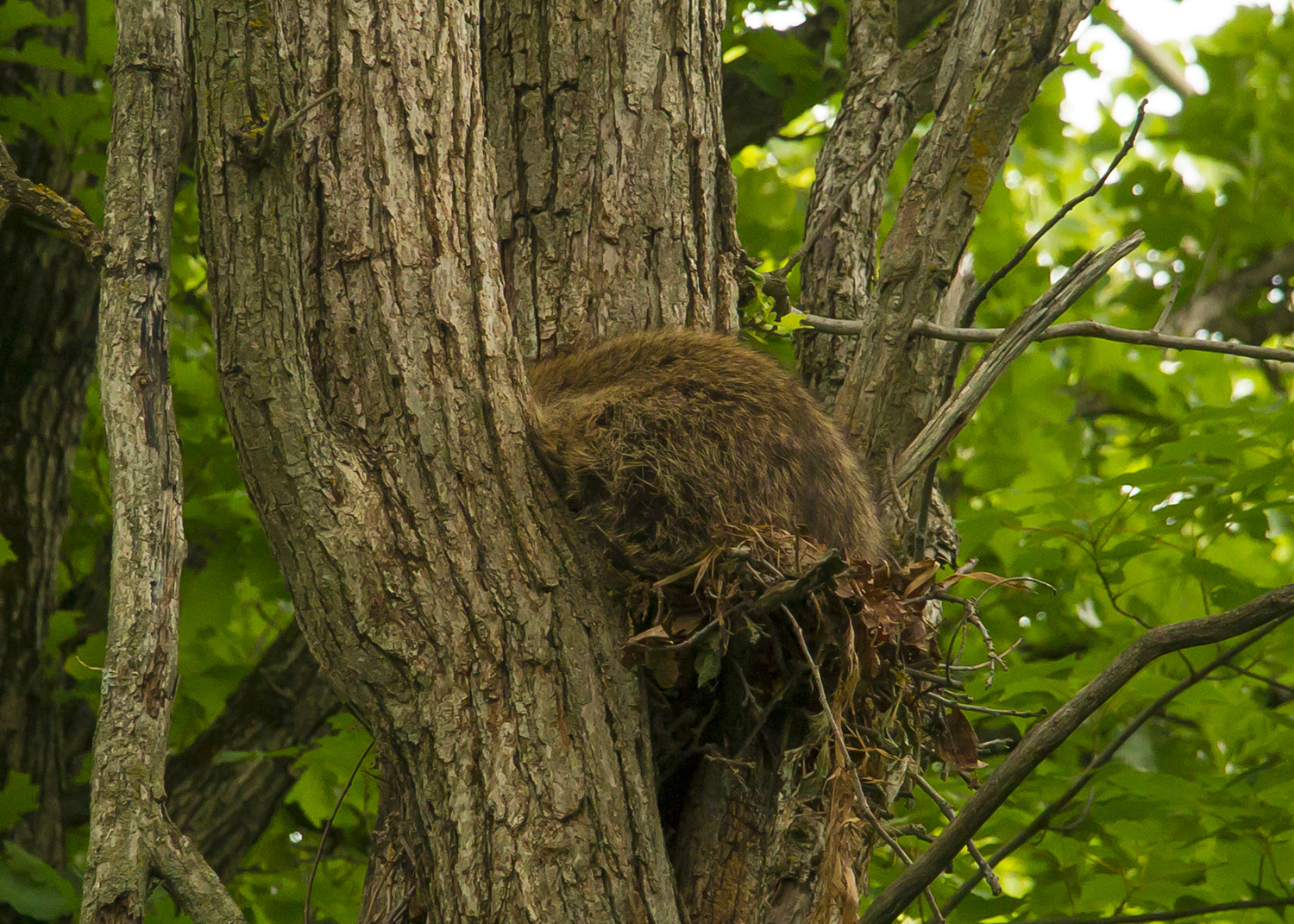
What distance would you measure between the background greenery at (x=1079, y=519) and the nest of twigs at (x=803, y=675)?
0.92 meters

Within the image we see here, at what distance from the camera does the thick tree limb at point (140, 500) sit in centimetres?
171

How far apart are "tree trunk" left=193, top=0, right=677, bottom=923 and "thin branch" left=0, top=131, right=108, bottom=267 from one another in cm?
22

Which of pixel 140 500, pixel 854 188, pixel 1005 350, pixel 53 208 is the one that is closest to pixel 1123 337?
pixel 1005 350

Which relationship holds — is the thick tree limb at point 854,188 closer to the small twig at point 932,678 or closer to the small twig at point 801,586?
the small twig at point 932,678

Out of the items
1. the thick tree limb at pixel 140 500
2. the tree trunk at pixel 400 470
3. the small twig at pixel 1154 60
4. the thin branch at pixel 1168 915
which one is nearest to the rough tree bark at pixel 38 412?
the thick tree limb at pixel 140 500

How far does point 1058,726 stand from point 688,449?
2.61 ft

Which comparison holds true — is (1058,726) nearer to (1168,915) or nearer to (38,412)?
(1168,915)

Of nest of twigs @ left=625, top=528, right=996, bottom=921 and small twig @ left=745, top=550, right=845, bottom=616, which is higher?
small twig @ left=745, top=550, right=845, bottom=616

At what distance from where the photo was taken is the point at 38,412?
4711mm

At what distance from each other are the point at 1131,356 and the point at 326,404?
501 cm

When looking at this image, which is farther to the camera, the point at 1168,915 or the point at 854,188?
the point at 854,188

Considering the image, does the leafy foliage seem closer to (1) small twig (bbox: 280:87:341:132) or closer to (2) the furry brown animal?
(2) the furry brown animal

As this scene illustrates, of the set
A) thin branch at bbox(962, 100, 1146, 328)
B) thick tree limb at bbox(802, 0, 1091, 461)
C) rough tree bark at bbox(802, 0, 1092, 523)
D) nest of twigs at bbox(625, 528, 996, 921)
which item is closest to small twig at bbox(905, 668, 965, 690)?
nest of twigs at bbox(625, 528, 996, 921)

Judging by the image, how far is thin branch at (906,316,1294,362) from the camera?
86.4 inches
